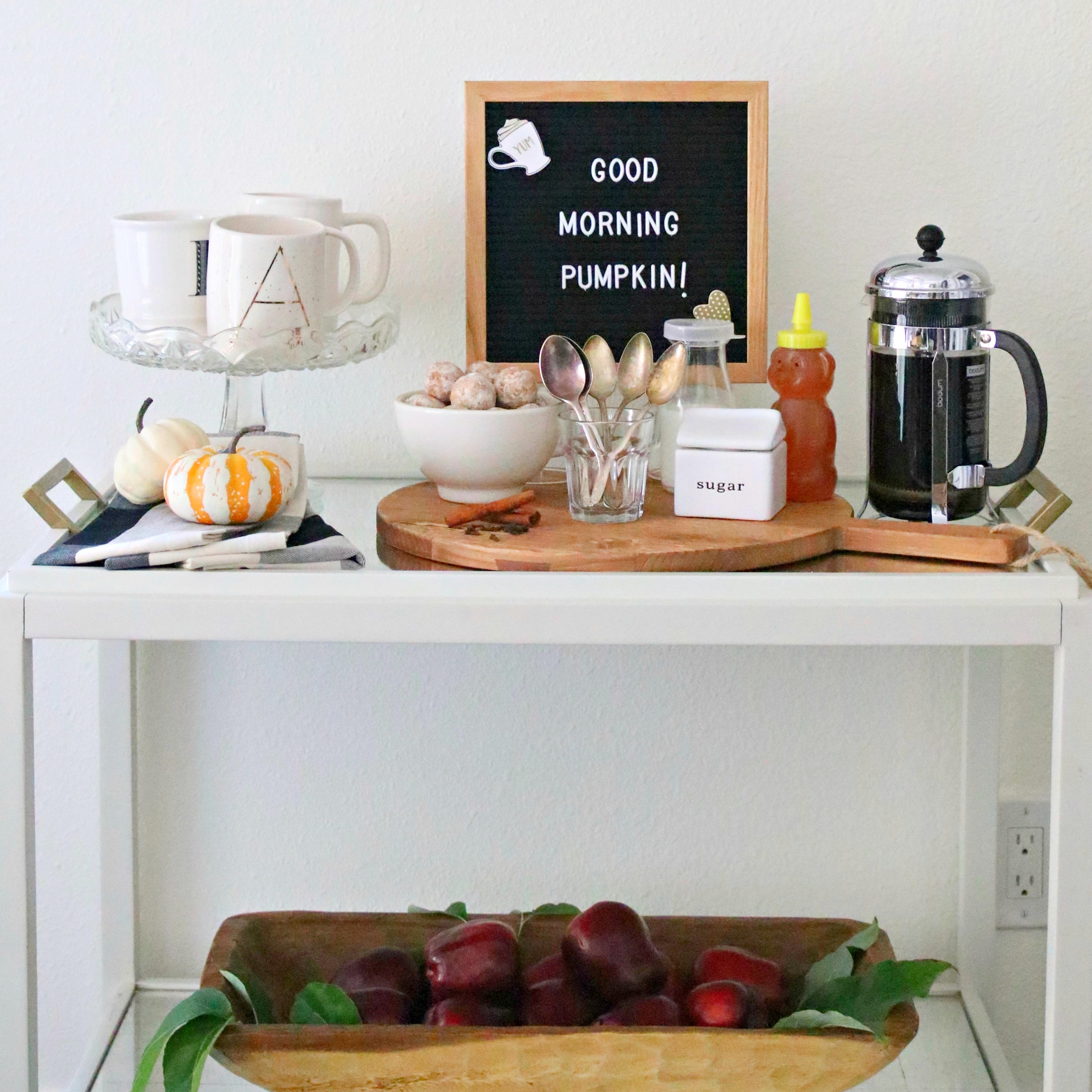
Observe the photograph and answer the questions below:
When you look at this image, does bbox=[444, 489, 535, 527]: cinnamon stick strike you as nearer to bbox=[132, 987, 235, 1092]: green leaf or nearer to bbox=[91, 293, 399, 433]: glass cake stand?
bbox=[91, 293, 399, 433]: glass cake stand

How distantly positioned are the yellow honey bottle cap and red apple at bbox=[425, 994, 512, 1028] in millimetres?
579

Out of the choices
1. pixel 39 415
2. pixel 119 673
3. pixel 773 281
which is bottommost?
pixel 119 673

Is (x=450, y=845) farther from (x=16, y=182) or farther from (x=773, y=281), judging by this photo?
(x=16, y=182)

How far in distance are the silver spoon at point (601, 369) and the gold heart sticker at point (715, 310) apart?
108mm

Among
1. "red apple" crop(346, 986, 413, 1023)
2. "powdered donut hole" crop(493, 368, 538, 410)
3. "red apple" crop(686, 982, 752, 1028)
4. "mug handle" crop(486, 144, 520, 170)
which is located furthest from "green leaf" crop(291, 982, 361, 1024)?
"mug handle" crop(486, 144, 520, 170)

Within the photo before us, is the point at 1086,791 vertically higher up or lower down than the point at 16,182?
lower down

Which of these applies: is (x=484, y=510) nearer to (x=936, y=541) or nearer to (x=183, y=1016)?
(x=936, y=541)

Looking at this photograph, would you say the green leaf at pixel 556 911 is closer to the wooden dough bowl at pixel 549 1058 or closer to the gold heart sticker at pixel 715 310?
the wooden dough bowl at pixel 549 1058

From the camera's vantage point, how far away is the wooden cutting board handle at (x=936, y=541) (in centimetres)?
96

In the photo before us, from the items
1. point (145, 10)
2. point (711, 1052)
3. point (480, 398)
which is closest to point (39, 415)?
point (145, 10)

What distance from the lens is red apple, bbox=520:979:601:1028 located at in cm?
112

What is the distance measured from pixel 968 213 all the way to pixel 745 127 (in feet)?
0.79

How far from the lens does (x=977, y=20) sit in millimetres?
1232

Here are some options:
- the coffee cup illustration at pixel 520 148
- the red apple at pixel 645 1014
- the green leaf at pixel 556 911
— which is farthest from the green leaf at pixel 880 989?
the coffee cup illustration at pixel 520 148
